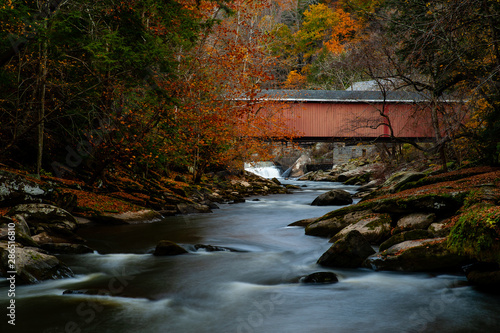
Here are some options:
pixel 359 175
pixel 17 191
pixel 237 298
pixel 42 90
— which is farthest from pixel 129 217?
pixel 359 175

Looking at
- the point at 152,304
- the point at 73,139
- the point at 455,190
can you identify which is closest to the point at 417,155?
the point at 455,190

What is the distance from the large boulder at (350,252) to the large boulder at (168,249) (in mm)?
2526

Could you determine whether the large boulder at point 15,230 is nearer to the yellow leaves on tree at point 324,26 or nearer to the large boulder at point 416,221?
the large boulder at point 416,221

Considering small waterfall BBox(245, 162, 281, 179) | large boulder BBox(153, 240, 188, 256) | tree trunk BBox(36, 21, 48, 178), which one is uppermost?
tree trunk BBox(36, 21, 48, 178)

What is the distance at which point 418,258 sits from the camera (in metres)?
4.95

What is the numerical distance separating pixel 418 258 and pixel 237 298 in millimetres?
2362

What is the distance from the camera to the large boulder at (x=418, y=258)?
4.80m

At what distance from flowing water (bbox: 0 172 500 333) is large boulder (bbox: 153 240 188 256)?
16cm

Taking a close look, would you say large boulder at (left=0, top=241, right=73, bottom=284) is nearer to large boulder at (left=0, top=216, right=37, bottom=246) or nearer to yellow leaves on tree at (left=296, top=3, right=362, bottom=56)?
large boulder at (left=0, top=216, right=37, bottom=246)

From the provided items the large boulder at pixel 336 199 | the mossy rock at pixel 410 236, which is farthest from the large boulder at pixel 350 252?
the large boulder at pixel 336 199

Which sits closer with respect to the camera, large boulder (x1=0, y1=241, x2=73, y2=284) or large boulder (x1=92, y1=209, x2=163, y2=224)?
A: large boulder (x1=0, y1=241, x2=73, y2=284)

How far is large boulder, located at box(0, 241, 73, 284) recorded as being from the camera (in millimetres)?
4594

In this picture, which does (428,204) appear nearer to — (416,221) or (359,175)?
(416,221)

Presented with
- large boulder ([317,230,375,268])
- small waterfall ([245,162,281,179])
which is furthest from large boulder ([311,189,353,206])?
small waterfall ([245,162,281,179])
